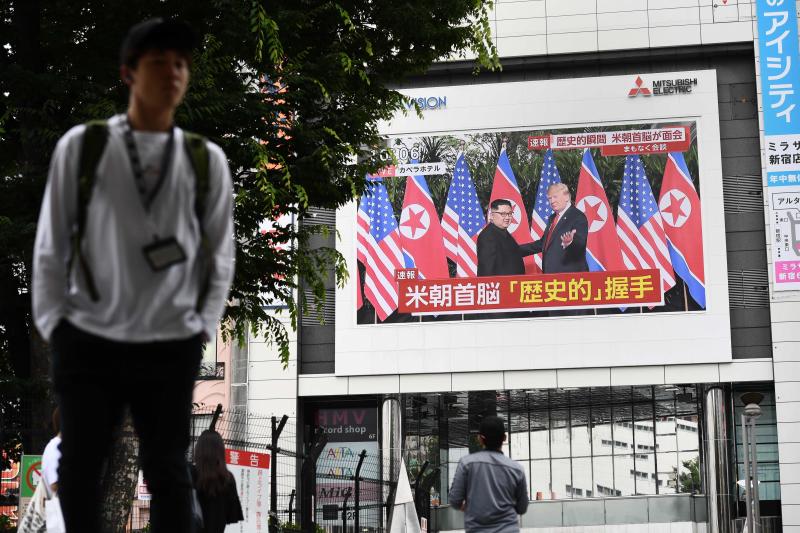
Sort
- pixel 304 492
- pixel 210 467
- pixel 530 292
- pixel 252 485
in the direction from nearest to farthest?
pixel 210 467 → pixel 252 485 → pixel 304 492 → pixel 530 292

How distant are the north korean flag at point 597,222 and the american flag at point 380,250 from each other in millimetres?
5665

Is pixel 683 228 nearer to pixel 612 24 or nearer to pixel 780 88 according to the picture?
pixel 780 88

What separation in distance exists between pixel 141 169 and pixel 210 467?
201 inches

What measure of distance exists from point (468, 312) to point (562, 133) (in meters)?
6.17

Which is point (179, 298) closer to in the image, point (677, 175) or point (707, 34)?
point (677, 175)

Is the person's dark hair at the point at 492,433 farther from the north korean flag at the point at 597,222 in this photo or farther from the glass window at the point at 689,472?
the glass window at the point at 689,472

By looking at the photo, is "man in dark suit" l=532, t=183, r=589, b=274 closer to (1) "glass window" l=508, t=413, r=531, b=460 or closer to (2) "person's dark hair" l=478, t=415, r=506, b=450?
(1) "glass window" l=508, t=413, r=531, b=460

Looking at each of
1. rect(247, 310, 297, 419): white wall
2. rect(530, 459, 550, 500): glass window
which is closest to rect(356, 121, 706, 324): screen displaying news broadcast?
rect(247, 310, 297, 419): white wall

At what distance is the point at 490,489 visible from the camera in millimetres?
6805

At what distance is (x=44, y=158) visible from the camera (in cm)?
1159

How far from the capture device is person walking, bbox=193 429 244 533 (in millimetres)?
7547

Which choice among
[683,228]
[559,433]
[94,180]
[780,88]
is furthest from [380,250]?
[94,180]

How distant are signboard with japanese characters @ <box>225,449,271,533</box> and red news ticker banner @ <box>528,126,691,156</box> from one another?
2444 centimetres

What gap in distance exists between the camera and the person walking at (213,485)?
7547 mm
